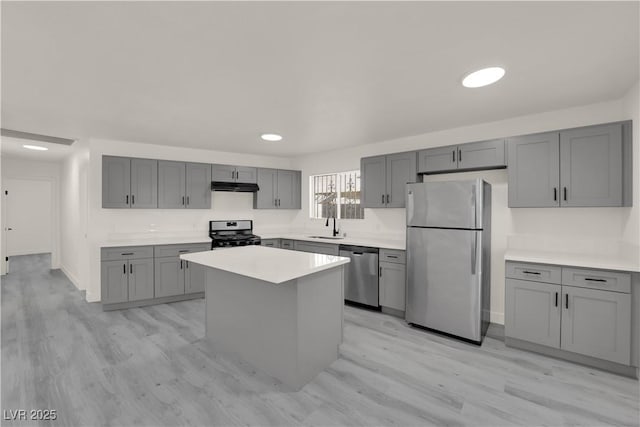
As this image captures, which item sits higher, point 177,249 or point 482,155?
point 482,155

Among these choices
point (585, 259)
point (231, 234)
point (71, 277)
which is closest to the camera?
point (585, 259)

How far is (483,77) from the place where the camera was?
2219 millimetres

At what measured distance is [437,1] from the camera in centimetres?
143

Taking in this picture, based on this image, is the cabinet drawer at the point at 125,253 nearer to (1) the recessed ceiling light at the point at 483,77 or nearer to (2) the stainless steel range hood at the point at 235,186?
(2) the stainless steel range hood at the point at 235,186

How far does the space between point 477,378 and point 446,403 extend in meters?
0.50

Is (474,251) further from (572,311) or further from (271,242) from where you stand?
(271,242)

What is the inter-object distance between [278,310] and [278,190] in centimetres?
346

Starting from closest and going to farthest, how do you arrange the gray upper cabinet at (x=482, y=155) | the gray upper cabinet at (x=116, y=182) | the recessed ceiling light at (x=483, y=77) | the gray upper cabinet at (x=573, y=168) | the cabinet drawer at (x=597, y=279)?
the recessed ceiling light at (x=483, y=77)
the cabinet drawer at (x=597, y=279)
the gray upper cabinet at (x=573, y=168)
the gray upper cabinet at (x=482, y=155)
the gray upper cabinet at (x=116, y=182)

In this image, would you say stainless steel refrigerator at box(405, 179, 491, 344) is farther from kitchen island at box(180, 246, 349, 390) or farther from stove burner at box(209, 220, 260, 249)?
stove burner at box(209, 220, 260, 249)

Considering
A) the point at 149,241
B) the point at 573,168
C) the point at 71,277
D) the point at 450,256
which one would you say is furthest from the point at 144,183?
the point at 573,168

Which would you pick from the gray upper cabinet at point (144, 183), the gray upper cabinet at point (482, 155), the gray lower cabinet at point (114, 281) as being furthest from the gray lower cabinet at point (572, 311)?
the gray upper cabinet at point (144, 183)

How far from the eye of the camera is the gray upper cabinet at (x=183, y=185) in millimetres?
4477

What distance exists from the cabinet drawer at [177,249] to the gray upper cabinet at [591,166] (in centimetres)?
452

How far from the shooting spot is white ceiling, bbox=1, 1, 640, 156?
5.00 feet
